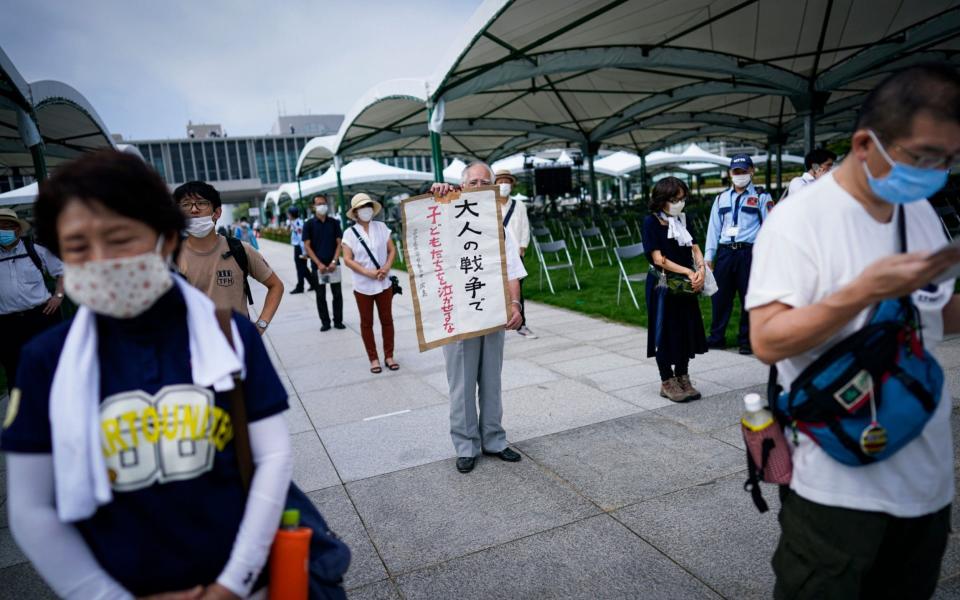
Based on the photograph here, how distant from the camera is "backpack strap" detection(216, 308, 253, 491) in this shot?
4.05 ft

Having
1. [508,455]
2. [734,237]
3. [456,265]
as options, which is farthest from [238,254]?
[734,237]

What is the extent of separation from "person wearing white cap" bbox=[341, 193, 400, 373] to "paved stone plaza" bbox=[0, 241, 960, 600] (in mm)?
626

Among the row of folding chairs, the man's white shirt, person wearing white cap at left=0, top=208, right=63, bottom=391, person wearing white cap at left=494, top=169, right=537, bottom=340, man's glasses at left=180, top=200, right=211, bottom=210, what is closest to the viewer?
the man's white shirt

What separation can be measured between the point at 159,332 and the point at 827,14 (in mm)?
10415

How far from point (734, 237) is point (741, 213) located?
25cm

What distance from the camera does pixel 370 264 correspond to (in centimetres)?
605

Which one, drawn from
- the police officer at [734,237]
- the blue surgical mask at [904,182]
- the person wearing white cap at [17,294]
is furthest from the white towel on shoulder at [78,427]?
the police officer at [734,237]

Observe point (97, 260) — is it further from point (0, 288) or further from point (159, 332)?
point (0, 288)

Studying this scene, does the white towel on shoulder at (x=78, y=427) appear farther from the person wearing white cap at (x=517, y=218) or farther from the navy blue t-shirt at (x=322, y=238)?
the navy blue t-shirt at (x=322, y=238)

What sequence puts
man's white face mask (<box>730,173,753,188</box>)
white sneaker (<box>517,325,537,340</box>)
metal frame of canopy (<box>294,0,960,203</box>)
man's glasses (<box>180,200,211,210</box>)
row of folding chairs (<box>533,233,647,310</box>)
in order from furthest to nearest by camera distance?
row of folding chairs (<box>533,233,647,310</box>) → metal frame of canopy (<box>294,0,960,203</box>) → white sneaker (<box>517,325,537,340</box>) → man's white face mask (<box>730,173,753,188</box>) → man's glasses (<box>180,200,211,210</box>)

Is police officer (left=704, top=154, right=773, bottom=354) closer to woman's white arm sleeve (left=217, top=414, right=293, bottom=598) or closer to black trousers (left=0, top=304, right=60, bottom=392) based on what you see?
woman's white arm sleeve (left=217, top=414, right=293, bottom=598)

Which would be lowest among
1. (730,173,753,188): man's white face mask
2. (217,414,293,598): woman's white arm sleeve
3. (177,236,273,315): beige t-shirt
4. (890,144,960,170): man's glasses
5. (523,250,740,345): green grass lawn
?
(523,250,740,345): green grass lawn

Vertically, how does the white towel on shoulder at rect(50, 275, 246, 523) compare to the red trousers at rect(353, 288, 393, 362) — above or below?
above

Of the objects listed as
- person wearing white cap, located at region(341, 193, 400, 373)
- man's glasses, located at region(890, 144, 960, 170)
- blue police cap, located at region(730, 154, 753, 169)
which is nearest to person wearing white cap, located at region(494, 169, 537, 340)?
person wearing white cap, located at region(341, 193, 400, 373)
